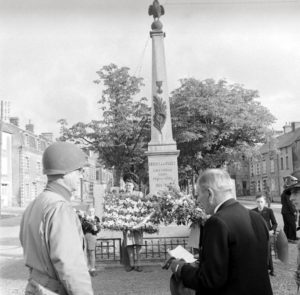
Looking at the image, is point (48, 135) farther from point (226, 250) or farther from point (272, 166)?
point (226, 250)

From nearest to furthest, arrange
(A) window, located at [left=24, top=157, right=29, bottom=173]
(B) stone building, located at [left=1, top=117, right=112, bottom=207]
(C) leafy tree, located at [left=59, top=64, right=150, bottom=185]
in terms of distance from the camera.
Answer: (C) leafy tree, located at [left=59, top=64, right=150, bottom=185] < (B) stone building, located at [left=1, top=117, right=112, bottom=207] < (A) window, located at [left=24, top=157, right=29, bottom=173]

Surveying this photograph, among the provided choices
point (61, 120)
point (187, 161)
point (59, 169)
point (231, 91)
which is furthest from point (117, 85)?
point (59, 169)

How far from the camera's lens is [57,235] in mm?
2566

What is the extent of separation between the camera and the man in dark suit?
2666 millimetres

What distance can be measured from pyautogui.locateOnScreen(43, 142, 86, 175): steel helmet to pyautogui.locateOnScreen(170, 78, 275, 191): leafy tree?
100 ft

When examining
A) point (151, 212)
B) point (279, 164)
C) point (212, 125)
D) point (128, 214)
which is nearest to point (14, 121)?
point (212, 125)

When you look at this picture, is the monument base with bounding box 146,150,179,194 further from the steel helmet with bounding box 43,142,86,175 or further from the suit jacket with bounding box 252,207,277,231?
the steel helmet with bounding box 43,142,86,175

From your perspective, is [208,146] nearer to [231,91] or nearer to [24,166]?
[231,91]

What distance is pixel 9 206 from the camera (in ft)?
160

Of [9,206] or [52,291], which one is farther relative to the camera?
[9,206]

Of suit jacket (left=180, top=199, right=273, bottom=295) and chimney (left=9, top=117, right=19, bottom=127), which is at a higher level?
chimney (left=9, top=117, right=19, bottom=127)

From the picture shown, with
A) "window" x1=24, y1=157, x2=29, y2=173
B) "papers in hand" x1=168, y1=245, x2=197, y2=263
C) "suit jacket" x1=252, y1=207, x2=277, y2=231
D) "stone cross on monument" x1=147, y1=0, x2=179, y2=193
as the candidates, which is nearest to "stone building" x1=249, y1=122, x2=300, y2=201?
"window" x1=24, y1=157, x2=29, y2=173

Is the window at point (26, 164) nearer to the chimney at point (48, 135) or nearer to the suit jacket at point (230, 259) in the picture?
the chimney at point (48, 135)

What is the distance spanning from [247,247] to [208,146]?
105ft
